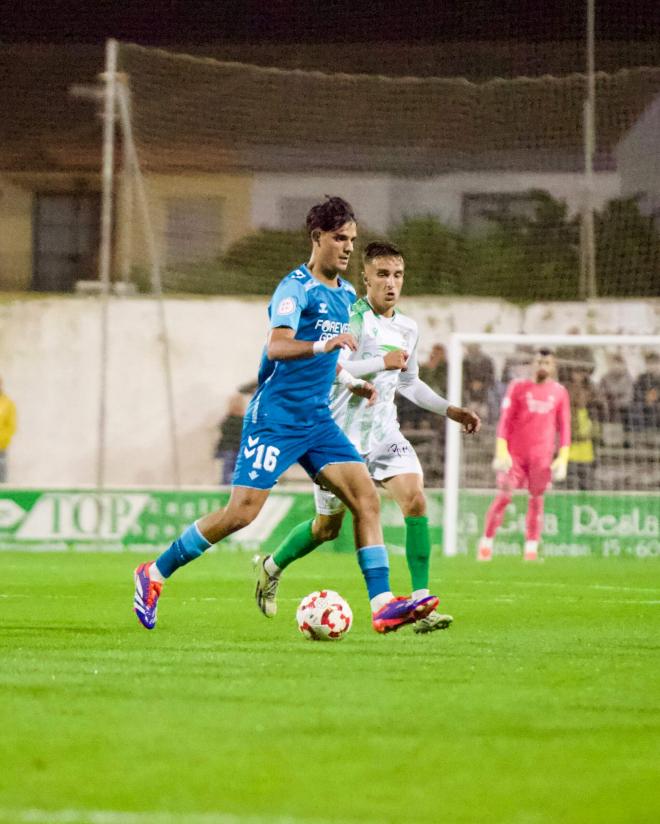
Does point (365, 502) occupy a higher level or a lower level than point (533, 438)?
lower

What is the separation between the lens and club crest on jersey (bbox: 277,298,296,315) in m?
7.91

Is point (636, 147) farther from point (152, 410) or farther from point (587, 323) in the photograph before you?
point (152, 410)

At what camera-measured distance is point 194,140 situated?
89.5 feet

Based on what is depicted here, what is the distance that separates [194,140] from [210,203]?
62.7 inches

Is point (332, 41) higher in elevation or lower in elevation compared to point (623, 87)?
higher

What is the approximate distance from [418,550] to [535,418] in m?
9.47

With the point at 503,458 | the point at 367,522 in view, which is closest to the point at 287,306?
the point at 367,522

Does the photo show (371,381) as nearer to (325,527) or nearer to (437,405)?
(437,405)

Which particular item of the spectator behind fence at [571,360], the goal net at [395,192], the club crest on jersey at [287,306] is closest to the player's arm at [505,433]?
the spectator behind fence at [571,360]

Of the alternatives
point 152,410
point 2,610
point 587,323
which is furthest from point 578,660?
point 152,410

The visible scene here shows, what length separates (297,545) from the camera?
30.0ft

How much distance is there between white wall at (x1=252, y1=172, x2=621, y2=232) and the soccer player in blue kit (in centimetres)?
1694

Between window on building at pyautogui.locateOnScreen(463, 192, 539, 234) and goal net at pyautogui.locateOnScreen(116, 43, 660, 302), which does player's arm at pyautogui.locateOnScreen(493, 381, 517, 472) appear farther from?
window on building at pyautogui.locateOnScreen(463, 192, 539, 234)

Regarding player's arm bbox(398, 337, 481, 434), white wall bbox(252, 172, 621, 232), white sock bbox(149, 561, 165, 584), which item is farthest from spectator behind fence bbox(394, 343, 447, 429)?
white sock bbox(149, 561, 165, 584)
